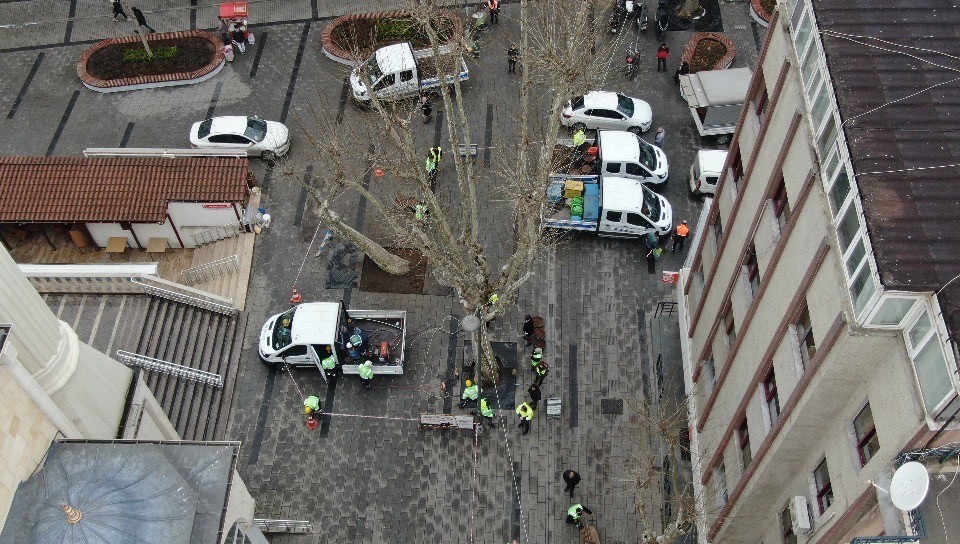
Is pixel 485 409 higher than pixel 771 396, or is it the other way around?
pixel 485 409

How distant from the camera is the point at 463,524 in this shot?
3031 centimetres

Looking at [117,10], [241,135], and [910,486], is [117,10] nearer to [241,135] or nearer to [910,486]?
[241,135]

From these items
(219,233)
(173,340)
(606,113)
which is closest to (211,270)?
(219,233)

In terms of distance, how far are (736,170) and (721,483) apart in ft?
34.8

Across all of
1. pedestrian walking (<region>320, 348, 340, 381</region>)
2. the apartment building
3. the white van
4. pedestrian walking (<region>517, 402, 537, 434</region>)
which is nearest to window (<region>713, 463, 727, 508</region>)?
the apartment building

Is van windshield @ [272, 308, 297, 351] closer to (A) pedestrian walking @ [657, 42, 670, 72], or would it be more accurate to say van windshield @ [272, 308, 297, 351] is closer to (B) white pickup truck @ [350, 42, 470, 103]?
(B) white pickup truck @ [350, 42, 470, 103]

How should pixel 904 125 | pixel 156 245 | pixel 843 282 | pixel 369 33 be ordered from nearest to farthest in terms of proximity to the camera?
pixel 843 282
pixel 904 125
pixel 156 245
pixel 369 33

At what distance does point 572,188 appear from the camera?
37.2 m

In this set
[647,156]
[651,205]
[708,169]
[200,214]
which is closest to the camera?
[200,214]

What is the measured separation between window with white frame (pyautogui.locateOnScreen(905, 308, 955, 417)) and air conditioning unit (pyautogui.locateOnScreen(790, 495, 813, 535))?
6919mm

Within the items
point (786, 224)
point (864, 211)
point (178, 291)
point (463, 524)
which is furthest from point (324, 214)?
point (864, 211)

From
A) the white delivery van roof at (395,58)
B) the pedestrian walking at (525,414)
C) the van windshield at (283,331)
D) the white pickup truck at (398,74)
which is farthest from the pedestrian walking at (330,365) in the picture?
the white delivery van roof at (395,58)

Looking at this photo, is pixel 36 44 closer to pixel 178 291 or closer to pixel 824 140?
pixel 178 291

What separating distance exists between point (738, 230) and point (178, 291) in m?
22.2
